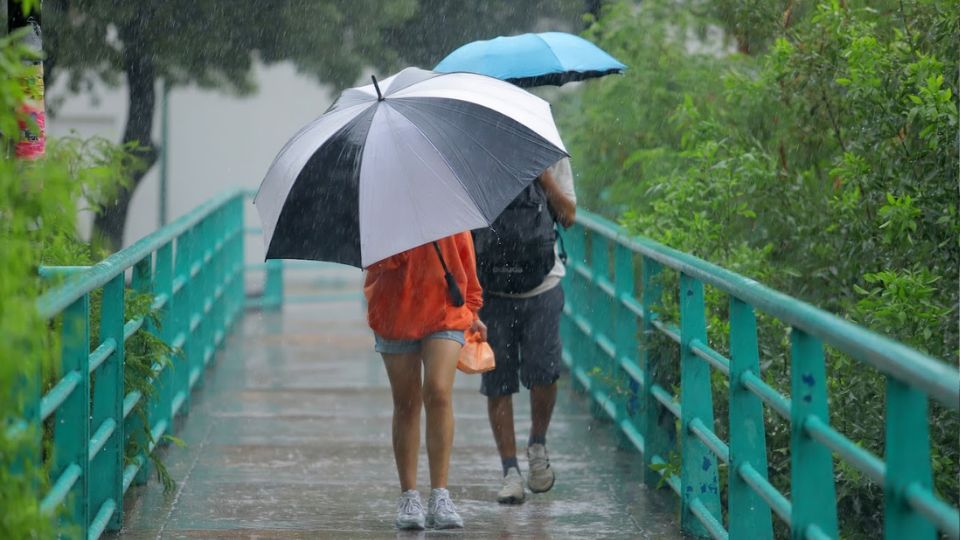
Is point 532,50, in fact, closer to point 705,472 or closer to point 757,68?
point 705,472

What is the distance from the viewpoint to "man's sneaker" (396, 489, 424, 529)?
20.1 feet

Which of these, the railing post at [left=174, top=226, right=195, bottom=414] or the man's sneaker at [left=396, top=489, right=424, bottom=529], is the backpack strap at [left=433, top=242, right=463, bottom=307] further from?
the railing post at [left=174, top=226, right=195, bottom=414]

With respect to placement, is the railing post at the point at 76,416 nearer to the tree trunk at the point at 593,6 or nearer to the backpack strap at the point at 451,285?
the backpack strap at the point at 451,285

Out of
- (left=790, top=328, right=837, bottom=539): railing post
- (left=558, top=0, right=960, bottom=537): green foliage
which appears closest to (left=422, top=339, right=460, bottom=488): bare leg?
(left=558, top=0, right=960, bottom=537): green foliage

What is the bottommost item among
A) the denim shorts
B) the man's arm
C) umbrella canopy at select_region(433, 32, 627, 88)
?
the denim shorts

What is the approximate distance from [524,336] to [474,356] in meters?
0.80

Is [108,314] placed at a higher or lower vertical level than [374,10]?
lower

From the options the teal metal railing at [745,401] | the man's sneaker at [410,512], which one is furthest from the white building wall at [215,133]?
the man's sneaker at [410,512]

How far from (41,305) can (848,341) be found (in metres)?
2.00

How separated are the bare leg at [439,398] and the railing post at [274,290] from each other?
32.4ft

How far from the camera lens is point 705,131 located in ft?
26.8

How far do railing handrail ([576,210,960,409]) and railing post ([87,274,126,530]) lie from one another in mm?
2168

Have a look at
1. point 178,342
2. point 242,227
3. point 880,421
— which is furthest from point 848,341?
point 242,227

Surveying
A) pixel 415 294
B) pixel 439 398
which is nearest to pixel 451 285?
pixel 415 294
